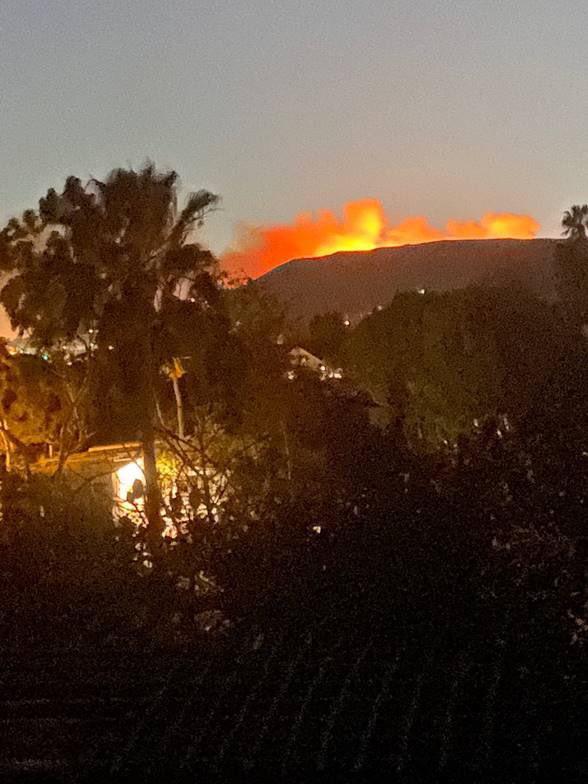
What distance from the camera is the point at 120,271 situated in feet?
70.4

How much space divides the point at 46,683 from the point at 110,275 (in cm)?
1728

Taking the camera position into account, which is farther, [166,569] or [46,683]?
[166,569]

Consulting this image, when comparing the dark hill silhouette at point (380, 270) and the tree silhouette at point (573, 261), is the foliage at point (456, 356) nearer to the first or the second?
the tree silhouette at point (573, 261)

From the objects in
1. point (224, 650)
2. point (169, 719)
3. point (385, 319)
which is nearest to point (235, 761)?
point (169, 719)

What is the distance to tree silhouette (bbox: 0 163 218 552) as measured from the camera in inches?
835

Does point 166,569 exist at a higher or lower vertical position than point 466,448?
lower

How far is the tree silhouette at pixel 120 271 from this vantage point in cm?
2122

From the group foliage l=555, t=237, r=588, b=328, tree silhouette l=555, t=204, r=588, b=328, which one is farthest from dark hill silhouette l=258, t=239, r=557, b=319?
foliage l=555, t=237, r=588, b=328

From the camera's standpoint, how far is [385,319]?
43.8 meters

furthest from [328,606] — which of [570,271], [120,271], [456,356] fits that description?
[570,271]

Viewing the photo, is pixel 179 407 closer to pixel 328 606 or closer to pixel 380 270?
pixel 328 606

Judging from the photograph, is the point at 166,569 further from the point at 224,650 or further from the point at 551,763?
the point at 551,763

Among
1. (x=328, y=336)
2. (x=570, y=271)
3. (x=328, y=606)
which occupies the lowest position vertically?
(x=328, y=606)

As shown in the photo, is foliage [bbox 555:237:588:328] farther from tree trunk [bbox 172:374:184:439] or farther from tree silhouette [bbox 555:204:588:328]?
tree trunk [bbox 172:374:184:439]
